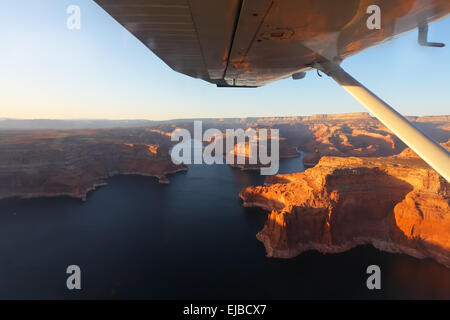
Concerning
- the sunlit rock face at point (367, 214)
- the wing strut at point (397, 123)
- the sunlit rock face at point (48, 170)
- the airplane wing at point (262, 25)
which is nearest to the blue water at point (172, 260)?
the sunlit rock face at point (367, 214)

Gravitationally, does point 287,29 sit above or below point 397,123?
above

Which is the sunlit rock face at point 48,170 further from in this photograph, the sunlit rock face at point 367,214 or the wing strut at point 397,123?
the wing strut at point 397,123

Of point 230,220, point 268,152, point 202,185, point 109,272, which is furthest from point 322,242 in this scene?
point 268,152

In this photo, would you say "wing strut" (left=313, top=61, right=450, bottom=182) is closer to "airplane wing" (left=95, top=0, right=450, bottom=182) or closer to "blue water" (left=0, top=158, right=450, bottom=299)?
"airplane wing" (left=95, top=0, right=450, bottom=182)

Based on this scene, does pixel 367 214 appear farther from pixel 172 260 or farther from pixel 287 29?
pixel 287 29

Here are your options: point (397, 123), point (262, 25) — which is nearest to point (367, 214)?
point (397, 123)

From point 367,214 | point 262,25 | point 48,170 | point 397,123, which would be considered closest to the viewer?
point 262,25

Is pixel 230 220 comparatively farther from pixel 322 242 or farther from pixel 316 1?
pixel 316 1
